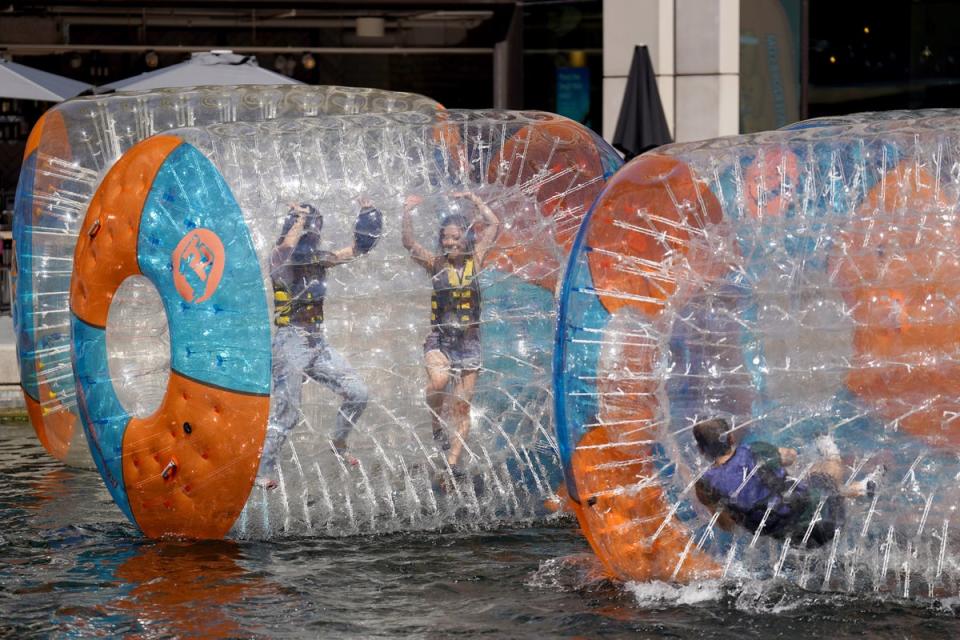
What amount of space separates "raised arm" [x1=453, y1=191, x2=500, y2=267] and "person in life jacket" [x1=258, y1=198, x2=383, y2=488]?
631mm

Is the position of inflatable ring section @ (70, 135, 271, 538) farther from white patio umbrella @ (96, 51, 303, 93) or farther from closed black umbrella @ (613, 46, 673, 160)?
closed black umbrella @ (613, 46, 673, 160)

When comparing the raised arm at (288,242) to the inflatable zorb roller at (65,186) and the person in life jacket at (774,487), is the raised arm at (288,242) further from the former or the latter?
the inflatable zorb roller at (65,186)

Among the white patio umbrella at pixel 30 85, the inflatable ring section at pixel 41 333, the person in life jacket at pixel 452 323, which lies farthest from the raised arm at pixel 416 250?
the white patio umbrella at pixel 30 85

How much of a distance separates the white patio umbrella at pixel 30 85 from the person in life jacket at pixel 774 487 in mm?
9196

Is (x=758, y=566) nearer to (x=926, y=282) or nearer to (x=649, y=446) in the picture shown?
(x=649, y=446)

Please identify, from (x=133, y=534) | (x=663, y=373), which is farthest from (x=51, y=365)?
(x=663, y=373)

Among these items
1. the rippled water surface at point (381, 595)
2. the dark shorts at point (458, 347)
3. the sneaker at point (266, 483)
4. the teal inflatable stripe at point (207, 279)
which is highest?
the teal inflatable stripe at point (207, 279)

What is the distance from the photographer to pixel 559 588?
6621 mm

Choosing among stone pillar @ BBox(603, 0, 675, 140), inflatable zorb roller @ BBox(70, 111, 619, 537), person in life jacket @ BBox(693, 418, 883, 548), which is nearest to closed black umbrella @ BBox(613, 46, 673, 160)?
stone pillar @ BBox(603, 0, 675, 140)

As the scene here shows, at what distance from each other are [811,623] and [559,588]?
3.69ft

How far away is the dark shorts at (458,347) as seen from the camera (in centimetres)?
751

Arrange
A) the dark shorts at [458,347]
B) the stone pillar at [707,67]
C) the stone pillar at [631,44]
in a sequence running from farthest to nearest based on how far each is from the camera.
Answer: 1. the stone pillar at [631,44]
2. the stone pillar at [707,67]
3. the dark shorts at [458,347]

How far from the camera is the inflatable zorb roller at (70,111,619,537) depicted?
24.0ft

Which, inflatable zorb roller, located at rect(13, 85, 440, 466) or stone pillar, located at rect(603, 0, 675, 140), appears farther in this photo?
stone pillar, located at rect(603, 0, 675, 140)
